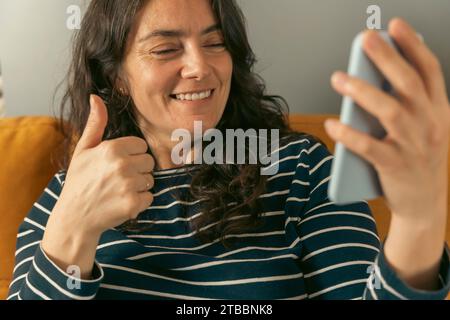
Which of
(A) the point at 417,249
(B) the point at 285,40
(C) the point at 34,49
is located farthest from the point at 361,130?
(C) the point at 34,49

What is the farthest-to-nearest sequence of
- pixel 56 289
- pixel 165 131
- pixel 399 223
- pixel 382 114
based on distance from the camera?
1. pixel 165 131
2. pixel 56 289
3. pixel 399 223
4. pixel 382 114

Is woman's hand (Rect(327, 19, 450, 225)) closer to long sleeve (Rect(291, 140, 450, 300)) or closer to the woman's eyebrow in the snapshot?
long sleeve (Rect(291, 140, 450, 300))

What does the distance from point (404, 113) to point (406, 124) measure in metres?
0.01

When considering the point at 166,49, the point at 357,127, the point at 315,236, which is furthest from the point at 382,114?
the point at 166,49

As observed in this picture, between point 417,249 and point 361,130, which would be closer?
point 361,130

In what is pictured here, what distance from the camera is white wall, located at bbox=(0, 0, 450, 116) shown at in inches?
55.4

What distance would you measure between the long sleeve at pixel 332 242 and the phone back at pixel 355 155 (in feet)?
0.96

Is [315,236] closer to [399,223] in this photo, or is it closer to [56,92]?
[399,223]

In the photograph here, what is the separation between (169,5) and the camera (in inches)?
41.6

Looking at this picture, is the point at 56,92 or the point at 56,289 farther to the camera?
the point at 56,92

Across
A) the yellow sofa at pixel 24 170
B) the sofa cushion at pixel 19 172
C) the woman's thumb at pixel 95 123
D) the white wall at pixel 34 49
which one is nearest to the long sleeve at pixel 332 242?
the yellow sofa at pixel 24 170

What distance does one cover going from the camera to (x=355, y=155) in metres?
0.61

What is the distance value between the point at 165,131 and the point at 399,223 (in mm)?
598

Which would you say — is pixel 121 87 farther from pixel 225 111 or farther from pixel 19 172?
pixel 19 172
